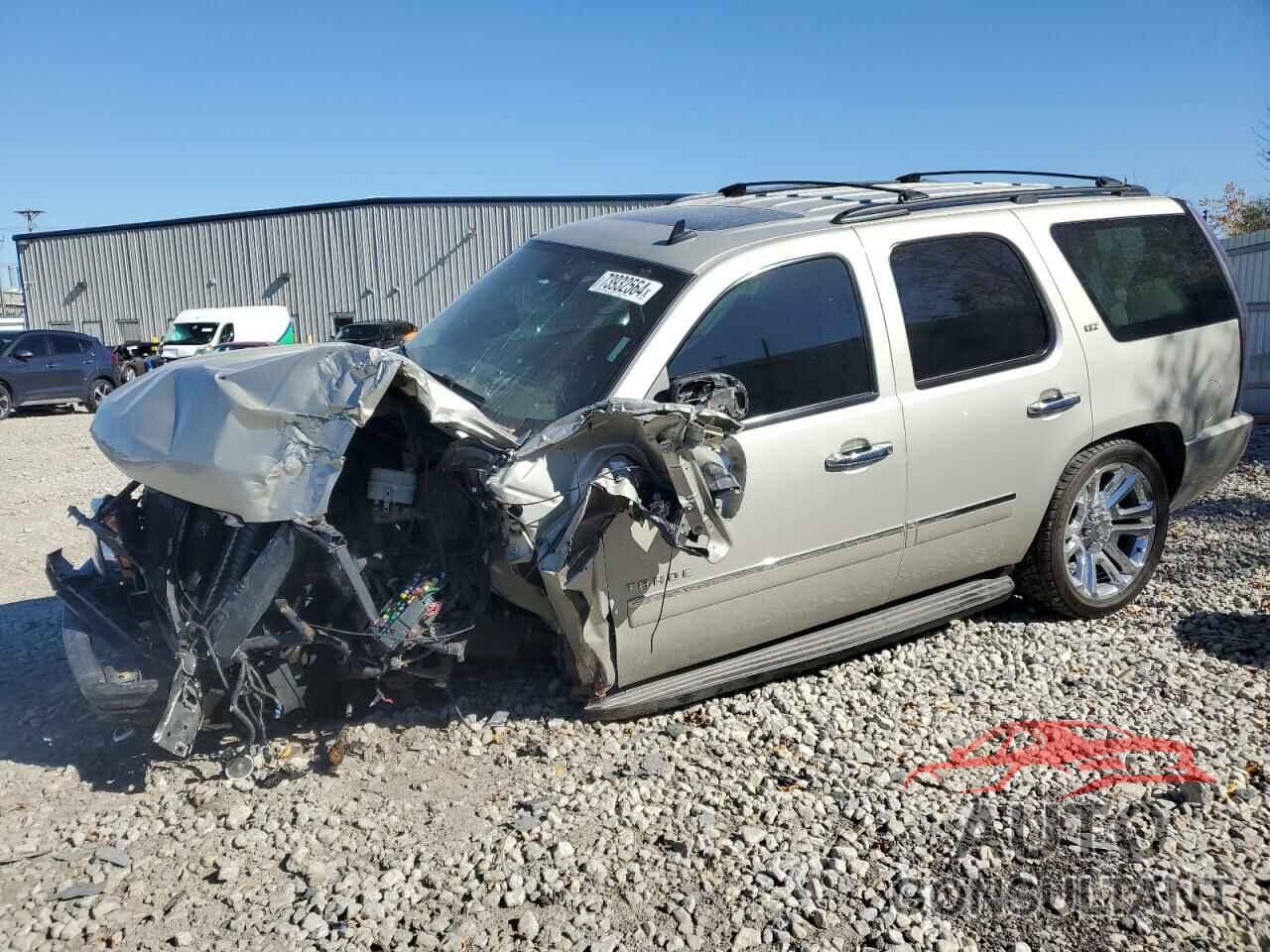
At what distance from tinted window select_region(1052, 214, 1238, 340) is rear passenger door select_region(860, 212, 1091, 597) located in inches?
12.9

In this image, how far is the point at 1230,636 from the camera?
518 cm

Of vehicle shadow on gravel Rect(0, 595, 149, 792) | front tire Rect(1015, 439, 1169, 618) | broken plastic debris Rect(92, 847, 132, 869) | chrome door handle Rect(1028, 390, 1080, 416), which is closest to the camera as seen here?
broken plastic debris Rect(92, 847, 132, 869)

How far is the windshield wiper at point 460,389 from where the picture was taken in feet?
14.5

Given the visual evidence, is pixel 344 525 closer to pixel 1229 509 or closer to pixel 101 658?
pixel 101 658

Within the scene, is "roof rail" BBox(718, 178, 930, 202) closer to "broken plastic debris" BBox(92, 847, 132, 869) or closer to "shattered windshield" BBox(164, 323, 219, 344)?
"broken plastic debris" BBox(92, 847, 132, 869)

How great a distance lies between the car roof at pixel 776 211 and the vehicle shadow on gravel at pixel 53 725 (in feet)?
9.42

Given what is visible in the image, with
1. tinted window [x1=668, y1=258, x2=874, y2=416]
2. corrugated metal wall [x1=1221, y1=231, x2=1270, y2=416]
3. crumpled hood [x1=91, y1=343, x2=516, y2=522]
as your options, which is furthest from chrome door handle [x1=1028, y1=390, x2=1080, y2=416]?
corrugated metal wall [x1=1221, y1=231, x2=1270, y2=416]

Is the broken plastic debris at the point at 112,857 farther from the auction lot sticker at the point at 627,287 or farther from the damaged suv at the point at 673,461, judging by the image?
the auction lot sticker at the point at 627,287

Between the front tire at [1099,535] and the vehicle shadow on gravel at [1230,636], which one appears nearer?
the vehicle shadow on gravel at [1230,636]

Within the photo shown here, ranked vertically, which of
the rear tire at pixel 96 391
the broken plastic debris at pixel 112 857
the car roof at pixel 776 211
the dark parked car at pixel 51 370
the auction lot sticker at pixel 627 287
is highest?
the car roof at pixel 776 211

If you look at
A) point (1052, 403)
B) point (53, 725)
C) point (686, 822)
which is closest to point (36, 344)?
point (53, 725)

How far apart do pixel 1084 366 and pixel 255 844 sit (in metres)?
4.01

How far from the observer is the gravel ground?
3117 mm

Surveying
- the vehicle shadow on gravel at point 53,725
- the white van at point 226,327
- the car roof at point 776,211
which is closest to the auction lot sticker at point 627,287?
the car roof at point 776,211
